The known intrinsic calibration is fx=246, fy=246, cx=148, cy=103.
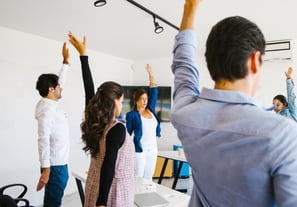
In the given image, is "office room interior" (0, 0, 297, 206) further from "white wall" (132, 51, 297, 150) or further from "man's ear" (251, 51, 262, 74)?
"man's ear" (251, 51, 262, 74)

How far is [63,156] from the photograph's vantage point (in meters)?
2.23

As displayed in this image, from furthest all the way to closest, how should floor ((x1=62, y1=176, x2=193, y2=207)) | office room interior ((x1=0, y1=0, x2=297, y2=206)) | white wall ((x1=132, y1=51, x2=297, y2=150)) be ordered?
white wall ((x1=132, y1=51, x2=297, y2=150)), floor ((x1=62, y1=176, x2=193, y2=207)), office room interior ((x1=0, y1=0, x2=297, y2=206))

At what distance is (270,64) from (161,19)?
2.66m

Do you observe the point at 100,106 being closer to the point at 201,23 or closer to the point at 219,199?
the point at 219,199

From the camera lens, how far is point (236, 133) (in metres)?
0.55

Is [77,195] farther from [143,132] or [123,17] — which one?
[123,17]

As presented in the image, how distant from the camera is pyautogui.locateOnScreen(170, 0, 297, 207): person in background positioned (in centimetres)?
49

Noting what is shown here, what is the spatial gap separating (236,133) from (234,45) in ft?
0.69

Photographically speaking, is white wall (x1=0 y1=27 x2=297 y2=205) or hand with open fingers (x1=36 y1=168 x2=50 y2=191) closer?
hand with open fingers (x1=36 y1=168 x2=50 y2=191)

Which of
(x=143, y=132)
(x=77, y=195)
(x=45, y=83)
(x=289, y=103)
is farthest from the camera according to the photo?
(x=77, y=195)

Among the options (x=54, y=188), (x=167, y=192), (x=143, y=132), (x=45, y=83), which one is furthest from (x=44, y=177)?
(x=143, y=132)

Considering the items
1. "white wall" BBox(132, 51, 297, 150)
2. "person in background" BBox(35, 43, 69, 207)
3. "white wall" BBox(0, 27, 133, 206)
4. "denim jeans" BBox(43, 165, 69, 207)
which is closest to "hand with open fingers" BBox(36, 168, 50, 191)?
"person in background" BBox(35, 43, 69, 207)

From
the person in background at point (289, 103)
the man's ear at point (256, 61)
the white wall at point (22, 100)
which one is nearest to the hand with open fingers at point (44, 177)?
the white wall at point (22, 100)

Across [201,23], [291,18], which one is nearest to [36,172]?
[201,23]
